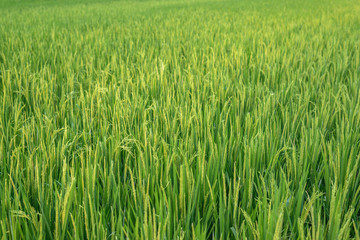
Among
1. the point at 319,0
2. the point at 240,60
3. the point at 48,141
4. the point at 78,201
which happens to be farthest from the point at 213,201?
the point at 319,0

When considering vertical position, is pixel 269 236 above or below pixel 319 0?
below

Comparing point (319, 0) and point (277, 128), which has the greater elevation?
point (319, 0)

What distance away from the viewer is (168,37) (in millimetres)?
3410

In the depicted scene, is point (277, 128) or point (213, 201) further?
point (277, 128)

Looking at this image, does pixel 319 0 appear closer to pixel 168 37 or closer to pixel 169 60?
pixel 168 37

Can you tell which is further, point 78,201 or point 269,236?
point 78,201

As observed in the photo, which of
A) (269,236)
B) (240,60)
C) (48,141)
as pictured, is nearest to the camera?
(269,236)

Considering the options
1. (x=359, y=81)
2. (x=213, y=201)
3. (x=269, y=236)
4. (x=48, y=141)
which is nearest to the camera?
(x=269, y=236)

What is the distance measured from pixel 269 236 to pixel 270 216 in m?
0.03

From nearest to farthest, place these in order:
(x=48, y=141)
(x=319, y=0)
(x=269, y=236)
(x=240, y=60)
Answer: (x=269, y=236), (x=48, y=141), (x=240, y=60), (x=319, y=0)

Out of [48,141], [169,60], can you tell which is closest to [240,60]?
[169,60]

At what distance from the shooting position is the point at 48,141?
985mm

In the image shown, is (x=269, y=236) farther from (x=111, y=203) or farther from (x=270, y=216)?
(x=111, y=203)

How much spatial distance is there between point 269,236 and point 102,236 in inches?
11.8
